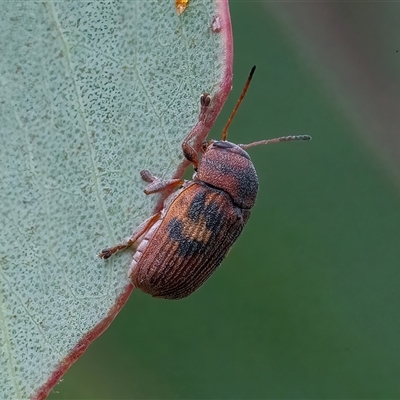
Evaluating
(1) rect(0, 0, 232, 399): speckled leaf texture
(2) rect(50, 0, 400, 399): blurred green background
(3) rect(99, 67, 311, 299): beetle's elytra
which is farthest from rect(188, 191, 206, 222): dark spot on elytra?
(1) rect(0, 0, 232, 399): speckled leaf texture

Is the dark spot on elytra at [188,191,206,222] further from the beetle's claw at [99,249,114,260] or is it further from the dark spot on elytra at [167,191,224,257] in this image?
the beetle's claw at [99,249,114,260]

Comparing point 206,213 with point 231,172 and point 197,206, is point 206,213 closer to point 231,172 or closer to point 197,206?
point 197,206

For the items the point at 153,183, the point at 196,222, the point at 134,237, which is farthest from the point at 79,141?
the point at 196,222

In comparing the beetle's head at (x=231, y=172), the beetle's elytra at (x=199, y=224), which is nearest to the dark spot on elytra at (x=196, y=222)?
the beetle's elytra at (x=199, y=224)

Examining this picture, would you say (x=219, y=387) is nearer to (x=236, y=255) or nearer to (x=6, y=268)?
(x=236, y=255)

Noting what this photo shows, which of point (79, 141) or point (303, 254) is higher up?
point (79, 141)

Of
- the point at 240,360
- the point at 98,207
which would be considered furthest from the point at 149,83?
the point at 240,360
